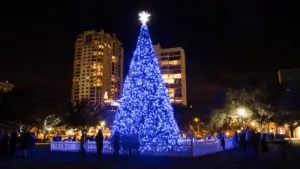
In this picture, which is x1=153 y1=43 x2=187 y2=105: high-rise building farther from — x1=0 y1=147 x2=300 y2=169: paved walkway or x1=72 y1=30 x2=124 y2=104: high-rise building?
x1=0 y1=147 x2=300 y2=169: paved walkway

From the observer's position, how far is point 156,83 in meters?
23.2

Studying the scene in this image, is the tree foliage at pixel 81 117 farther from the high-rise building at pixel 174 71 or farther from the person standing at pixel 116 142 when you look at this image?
the high-rise building at pixel 174 71

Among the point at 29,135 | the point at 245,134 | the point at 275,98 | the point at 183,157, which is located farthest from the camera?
the point at 275,98

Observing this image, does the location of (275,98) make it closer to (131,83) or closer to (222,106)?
(222,106)

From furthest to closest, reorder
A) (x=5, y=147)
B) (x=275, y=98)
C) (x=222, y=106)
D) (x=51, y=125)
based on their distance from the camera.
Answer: (x=51, y=125), (x=222, y=106), (x=275, y=98), (x=5, y=147)

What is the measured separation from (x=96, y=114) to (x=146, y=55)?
1684 inches

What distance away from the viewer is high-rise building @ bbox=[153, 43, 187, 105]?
128 meters

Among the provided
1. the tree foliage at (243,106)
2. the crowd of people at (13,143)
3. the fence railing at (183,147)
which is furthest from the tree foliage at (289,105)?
the crowd of people at (13,143)

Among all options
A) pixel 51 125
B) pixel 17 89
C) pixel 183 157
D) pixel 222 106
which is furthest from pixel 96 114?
pixel 183 157

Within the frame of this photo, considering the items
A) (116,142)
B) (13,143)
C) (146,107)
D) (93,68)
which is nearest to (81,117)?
(146,107)

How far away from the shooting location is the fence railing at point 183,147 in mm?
19547

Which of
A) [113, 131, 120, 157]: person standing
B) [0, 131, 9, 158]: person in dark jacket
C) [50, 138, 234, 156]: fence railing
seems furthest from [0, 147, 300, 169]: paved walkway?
[50, 138, 234, 156]: fence railing

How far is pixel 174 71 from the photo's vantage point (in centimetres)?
13038

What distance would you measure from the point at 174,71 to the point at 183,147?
365 ft
